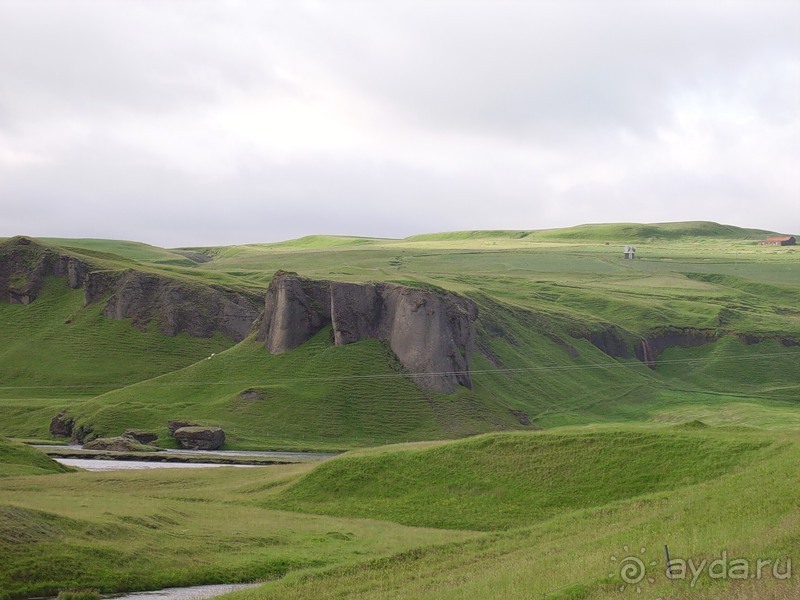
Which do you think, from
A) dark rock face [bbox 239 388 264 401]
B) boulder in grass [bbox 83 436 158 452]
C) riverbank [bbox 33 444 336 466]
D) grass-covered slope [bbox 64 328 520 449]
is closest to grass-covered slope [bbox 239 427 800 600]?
riverbank [bbox 33 444 336 466]

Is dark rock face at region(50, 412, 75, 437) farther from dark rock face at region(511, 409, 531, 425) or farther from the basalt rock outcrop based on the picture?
dark rock face at region(511, 409, 531, 425)

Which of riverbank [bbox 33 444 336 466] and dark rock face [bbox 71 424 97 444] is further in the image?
dark rock face [bbox 71 424 97 444]

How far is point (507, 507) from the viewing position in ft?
207

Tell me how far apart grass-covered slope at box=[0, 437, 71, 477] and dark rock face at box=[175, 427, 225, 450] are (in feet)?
116

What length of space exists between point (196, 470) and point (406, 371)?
2556 inches

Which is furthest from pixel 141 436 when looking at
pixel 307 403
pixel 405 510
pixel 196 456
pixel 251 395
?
pixel 405 510

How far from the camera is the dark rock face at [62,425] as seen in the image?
5368 inches

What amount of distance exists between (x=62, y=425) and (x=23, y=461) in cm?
5659

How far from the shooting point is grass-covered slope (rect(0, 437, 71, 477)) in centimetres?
7894

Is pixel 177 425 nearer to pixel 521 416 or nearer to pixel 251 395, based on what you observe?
pixel 251 395

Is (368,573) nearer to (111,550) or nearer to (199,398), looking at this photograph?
(111,550)

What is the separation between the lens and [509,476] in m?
68.0

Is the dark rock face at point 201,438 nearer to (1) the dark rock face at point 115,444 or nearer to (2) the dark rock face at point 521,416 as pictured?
(1) the dark rock face at point 115,444

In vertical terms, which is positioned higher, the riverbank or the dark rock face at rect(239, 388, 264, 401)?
the dark rock face at rect(239, 388, 264, 401)
